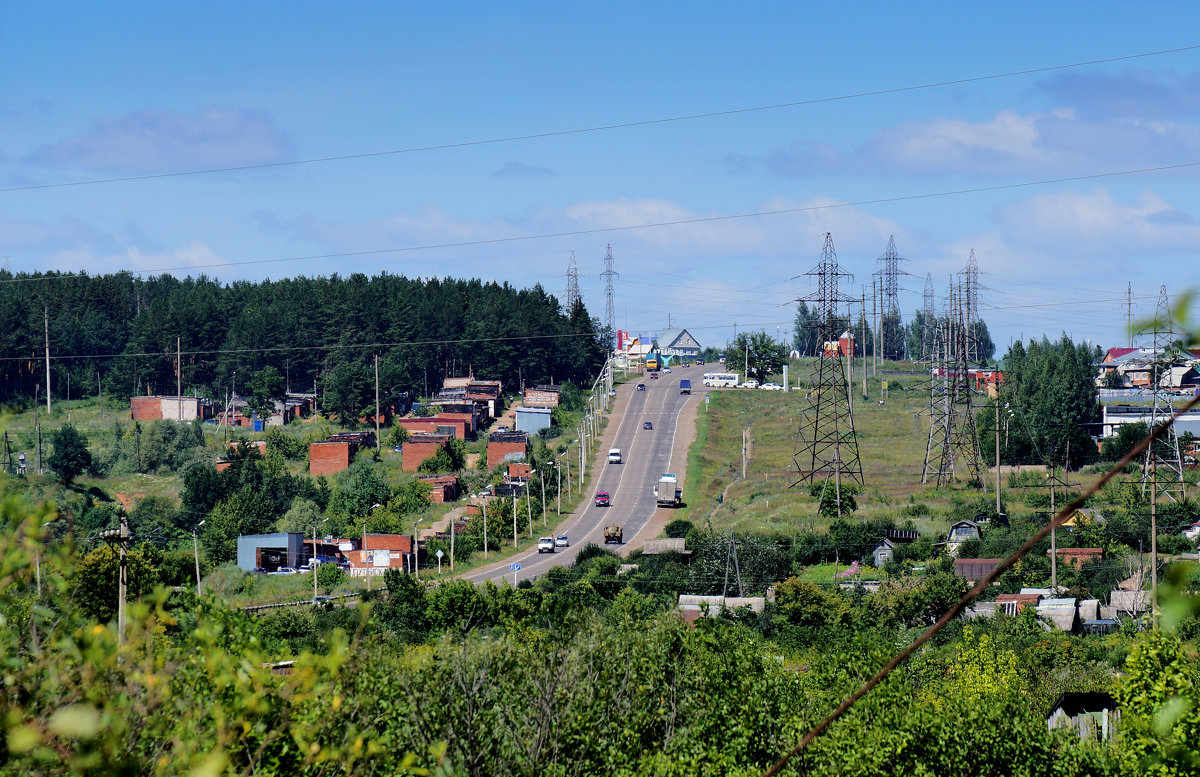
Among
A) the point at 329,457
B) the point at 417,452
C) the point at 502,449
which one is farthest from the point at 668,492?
the point at 329,457

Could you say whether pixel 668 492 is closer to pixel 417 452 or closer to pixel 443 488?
pixel 443 488

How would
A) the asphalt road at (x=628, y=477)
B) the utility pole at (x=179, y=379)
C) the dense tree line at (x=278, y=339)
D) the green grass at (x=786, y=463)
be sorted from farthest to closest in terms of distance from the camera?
the dense tree line at (x=278, y=339), the utility pole at (x=179, y=379), the green grass at (x=786, y=463), the asphalt road at (x=628, y=477)

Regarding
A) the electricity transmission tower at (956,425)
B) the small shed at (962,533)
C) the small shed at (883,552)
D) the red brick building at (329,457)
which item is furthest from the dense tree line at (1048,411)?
the red brick building at (329,457)

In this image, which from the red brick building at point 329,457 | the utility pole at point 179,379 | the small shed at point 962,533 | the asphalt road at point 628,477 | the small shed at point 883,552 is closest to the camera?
the small shed at point 883,552

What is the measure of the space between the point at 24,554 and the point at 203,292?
Result: 80.4 m

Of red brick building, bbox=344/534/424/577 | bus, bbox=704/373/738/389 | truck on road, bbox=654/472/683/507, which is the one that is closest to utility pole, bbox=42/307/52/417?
red brick building, bbox=344/534/424/577

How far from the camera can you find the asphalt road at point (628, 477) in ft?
117

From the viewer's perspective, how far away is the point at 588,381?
72938mm

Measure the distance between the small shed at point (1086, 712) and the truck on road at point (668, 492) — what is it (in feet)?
90.4

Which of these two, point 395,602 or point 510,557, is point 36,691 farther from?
point 510,557

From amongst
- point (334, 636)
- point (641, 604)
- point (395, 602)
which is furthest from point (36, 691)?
point (395, 602)

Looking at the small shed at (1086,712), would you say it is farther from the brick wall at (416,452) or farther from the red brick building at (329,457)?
the red brick building at (329,457)

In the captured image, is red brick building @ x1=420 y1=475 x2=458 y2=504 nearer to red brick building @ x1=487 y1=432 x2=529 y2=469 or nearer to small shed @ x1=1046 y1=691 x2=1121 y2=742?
red brick building @ x1=487 y1=432 x2=529 y2=469

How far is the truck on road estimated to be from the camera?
4312 centimetres
